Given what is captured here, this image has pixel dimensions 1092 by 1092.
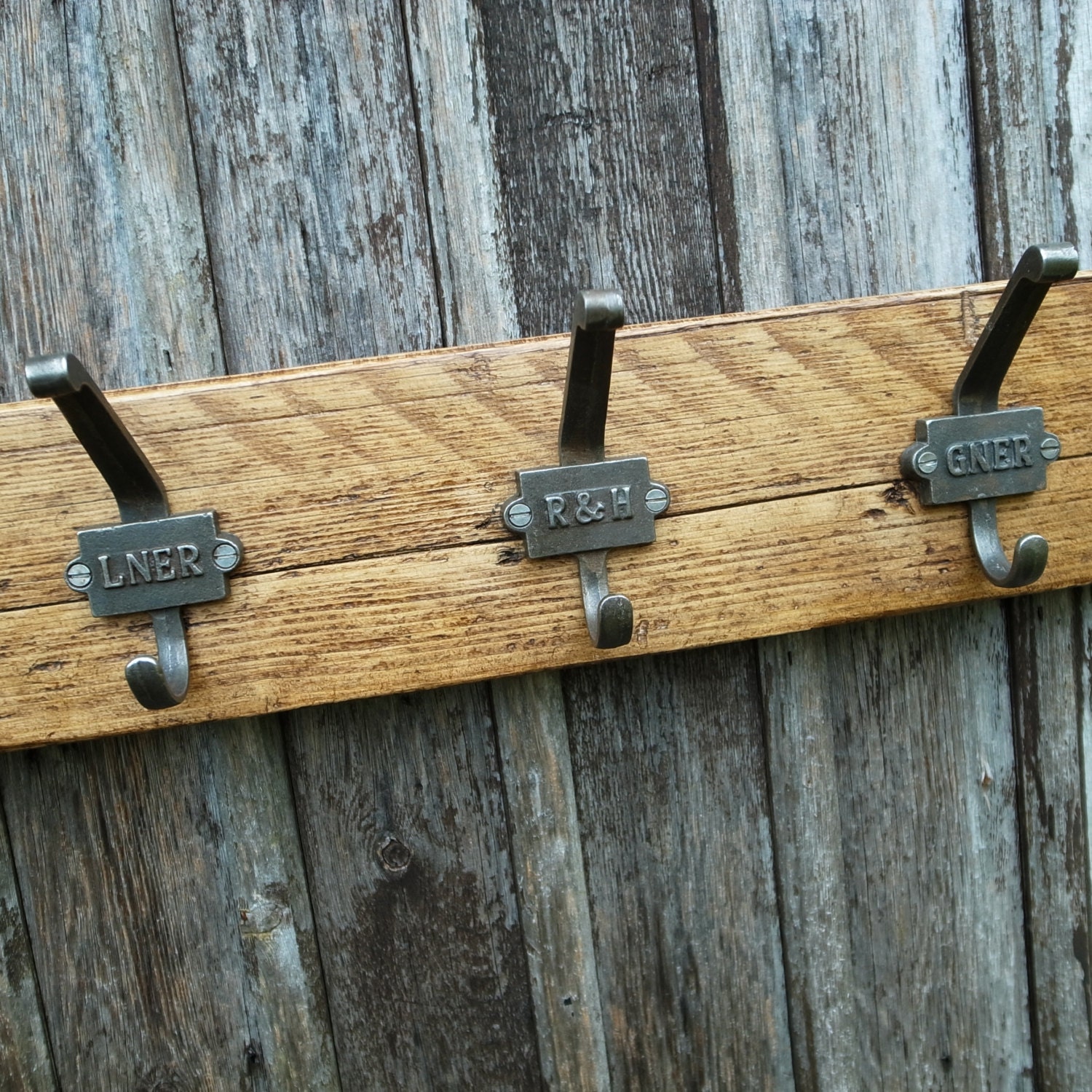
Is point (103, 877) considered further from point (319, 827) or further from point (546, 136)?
point (546, 136)

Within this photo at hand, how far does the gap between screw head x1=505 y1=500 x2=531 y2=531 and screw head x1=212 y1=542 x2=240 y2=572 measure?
0.62ft

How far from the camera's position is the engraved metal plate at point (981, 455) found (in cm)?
63

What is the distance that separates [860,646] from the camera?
72cm

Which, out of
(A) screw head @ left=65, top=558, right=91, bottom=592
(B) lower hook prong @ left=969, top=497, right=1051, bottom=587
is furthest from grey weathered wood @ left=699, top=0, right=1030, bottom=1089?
(A) screw head @ left=65, top=558, right=91, bottom=592

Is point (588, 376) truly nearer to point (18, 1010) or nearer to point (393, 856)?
point (393, 856)

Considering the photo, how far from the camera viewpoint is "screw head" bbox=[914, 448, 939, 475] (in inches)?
24.6

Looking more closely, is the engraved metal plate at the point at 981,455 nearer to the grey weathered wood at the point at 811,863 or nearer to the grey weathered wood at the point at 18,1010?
the grey weathered wood at the point at 811,863

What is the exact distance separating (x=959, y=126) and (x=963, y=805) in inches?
23.1

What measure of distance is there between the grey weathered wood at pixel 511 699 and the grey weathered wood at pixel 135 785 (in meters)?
0.18

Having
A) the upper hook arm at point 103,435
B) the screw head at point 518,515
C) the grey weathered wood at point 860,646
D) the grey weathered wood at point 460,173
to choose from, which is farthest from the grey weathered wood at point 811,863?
the upper hook arm at point 103,435

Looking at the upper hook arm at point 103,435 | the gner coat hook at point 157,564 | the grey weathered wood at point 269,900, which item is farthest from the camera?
the grey weathered wood at point 269,900

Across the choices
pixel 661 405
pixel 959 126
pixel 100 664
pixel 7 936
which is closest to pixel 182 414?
pixel 100 664

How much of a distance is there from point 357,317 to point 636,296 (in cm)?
22

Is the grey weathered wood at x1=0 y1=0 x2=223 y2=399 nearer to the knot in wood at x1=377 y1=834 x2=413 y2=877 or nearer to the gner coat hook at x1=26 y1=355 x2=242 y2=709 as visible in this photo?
the gner coat hook at x1=26 y1=355 x2=242 y2=709
